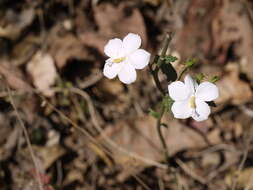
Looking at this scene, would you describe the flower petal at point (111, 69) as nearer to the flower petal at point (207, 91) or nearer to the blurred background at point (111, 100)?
the flower petal at point (207, 91)

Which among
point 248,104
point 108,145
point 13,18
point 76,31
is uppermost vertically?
point 13,18

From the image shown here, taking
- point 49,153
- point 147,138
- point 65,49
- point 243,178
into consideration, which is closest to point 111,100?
point 147,138

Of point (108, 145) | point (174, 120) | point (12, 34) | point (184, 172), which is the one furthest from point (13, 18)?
point (184, 172)

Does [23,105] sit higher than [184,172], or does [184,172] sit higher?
[23,105]

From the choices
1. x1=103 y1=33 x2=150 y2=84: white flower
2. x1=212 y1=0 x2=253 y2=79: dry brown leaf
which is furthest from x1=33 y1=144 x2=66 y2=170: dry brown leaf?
x1=212 y1=0 x2=253 y2=79: dry brown leaf

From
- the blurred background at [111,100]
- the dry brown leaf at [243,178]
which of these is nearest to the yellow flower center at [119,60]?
the blurred background at [111,100]

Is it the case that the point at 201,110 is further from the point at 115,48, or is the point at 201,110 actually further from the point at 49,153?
the point at 49,153

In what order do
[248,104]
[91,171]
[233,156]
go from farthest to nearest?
[248,104]
[233,156]
[91,171]

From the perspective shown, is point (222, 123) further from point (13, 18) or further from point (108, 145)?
point (13, 18)
